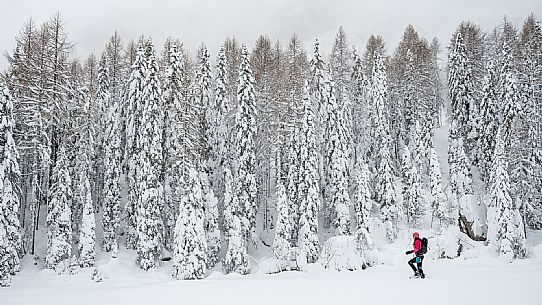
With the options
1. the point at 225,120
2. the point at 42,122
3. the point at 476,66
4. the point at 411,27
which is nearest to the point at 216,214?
the point at 225,120

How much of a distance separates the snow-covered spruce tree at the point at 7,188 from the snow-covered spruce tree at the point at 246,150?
1565 centimetres

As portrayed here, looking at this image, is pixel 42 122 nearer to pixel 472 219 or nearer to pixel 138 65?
pixel 138 65

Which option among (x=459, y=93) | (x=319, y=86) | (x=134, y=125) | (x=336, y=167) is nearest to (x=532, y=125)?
(x=459, y=93)

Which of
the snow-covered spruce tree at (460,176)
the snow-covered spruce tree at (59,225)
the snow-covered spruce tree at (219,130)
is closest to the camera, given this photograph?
the snow-covered spruce tree at (59,225)

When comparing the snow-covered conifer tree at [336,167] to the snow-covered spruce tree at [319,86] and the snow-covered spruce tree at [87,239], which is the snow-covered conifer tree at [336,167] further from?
the snow-covered spruce tree at [87,239]

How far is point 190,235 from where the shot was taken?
27.0m

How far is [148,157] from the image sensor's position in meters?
30.0

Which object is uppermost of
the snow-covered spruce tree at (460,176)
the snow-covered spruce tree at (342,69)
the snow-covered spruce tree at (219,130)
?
the snow-covered spruce tree at (342,69)

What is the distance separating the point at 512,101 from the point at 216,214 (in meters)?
28.5

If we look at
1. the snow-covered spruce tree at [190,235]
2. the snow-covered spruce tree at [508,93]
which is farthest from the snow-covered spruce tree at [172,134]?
the snow-covered spruce tree at [508,93]

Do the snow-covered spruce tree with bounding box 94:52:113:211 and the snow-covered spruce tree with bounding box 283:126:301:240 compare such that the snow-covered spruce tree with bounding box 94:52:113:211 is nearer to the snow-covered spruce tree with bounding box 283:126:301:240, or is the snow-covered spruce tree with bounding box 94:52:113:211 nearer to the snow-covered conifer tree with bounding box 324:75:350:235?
the snow-covered spruce tree with bounding box 283:126:301:240

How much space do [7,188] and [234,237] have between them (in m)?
15.2

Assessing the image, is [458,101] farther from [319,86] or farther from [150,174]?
[150,174]

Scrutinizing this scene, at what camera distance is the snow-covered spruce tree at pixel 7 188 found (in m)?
21.7
